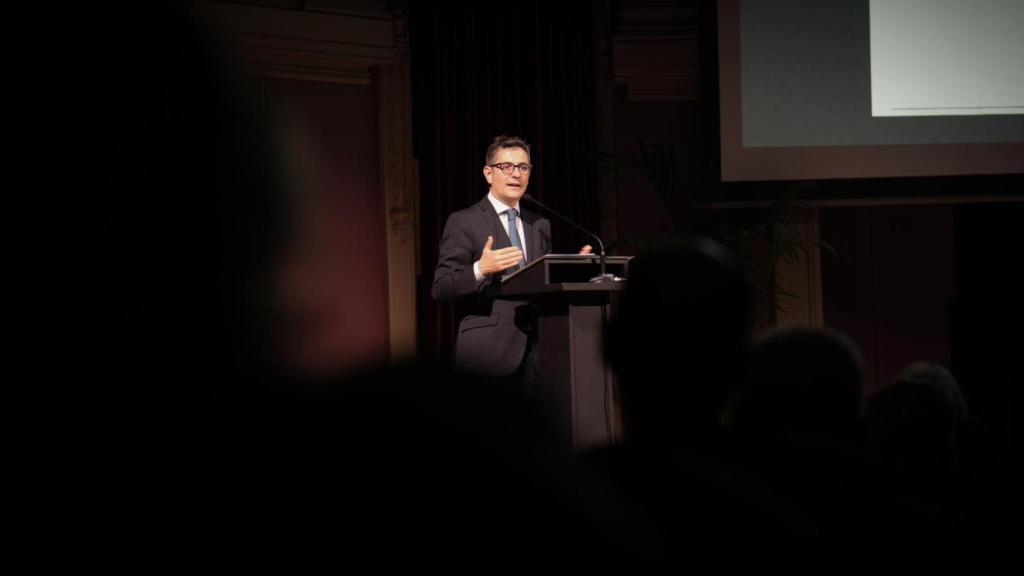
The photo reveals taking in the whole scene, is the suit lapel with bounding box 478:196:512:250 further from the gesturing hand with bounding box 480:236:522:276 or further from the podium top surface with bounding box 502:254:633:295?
the gesturing hand with bounding box 480:236:522:276

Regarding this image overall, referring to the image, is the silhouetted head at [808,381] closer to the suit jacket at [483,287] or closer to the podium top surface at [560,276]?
the podium top surface at [560,276]

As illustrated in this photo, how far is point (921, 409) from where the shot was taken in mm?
522

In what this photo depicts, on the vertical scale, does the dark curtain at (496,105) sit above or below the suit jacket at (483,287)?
above

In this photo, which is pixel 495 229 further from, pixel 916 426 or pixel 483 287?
pixel 916 426

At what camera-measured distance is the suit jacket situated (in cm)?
294

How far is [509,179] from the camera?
346 centimetres

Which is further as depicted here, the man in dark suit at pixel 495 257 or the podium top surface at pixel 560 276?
the man in dark suit at pixel 495 257

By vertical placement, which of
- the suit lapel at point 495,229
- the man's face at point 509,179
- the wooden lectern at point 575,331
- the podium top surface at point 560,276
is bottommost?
the wooden lectern at point 575,331

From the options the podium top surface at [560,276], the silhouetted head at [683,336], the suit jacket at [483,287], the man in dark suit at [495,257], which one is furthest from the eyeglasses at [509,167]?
the silhouetted head at [683,336]

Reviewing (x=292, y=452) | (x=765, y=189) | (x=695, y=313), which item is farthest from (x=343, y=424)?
(x=765, y=189)

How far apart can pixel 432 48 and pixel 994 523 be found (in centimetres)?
442

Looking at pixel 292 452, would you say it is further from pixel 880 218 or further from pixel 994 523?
pixel 880 218

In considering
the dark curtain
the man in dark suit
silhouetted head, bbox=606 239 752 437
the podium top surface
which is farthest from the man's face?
silhouetted head, bbox=606 239 752 437

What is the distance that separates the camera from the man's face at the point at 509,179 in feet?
11.3
